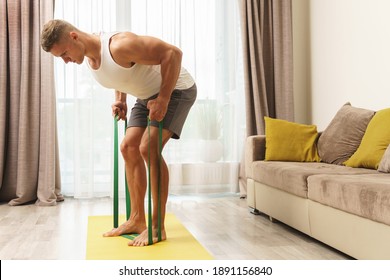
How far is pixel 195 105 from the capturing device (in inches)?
183

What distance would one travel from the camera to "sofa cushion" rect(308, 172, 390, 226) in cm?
206

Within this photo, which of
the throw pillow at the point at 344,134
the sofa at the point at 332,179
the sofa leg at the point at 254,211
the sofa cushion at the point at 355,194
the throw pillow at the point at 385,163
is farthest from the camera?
the sofa leg at the point at 254,211

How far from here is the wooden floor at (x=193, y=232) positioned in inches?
99.0

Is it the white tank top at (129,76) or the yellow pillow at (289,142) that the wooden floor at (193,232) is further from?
the white tank top at (129,76)

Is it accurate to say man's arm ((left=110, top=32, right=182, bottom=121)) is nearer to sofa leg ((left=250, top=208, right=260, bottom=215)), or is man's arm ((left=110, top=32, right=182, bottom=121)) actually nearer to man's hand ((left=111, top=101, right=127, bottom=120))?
man's hand ((left=111, top=101, right=127, bottom=120))

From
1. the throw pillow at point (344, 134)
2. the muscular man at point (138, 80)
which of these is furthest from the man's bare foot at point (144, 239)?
Answer: the throw pillow at point (344, 134)

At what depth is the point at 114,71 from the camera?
2484 millimetres

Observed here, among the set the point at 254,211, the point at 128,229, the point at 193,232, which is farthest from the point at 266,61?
the point at 128,229

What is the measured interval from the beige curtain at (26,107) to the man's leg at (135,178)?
159 centimetres

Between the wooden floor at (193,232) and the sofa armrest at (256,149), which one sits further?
the sofa armrest at (256,149)

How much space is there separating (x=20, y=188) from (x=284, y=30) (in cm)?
279

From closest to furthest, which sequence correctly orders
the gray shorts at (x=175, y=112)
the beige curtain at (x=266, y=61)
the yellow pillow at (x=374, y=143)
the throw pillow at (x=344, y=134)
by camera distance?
the gray shorts at (x=175, y=112)
the yellow pillow at (x=374, y=143)
the throw pillow at (x=344, y=134)
the beige curtain at (x=266, y=61)
